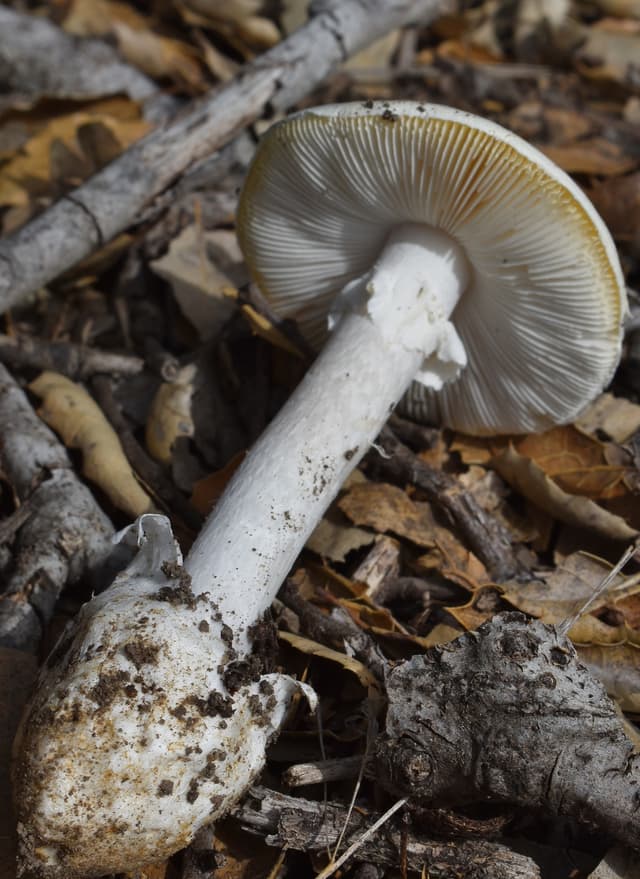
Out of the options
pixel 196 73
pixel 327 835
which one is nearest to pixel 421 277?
pixel 327 835

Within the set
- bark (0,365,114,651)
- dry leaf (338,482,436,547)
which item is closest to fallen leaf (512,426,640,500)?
dry leaf (338,482,436,547)

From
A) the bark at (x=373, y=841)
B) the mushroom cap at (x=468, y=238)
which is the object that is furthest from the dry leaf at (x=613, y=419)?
the bark at (x=373, y=841)

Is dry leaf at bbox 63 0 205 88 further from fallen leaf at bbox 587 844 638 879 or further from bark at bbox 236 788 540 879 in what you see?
fallen leaf at bbox 587 844 638 879

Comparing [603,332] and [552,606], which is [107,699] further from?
[603,332]

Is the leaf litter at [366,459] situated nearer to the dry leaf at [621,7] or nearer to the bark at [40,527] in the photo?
the bark at [40,527]

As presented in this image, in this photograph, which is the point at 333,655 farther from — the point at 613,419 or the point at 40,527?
the point at 613,419
